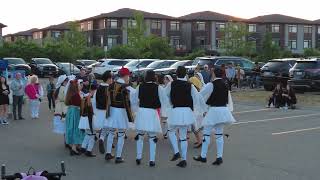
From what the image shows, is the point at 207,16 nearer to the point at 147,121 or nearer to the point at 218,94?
the point at 218,94

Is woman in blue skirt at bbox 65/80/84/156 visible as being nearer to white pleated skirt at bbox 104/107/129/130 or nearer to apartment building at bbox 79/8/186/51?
white pleated skirt at bbox 104/107/129/130

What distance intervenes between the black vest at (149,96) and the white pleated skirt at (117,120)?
0.49 meters

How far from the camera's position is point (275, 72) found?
28.9 m

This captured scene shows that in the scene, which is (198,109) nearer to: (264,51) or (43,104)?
(43,104)

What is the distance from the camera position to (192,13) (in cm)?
10425

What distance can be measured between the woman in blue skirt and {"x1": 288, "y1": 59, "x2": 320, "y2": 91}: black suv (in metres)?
16.3

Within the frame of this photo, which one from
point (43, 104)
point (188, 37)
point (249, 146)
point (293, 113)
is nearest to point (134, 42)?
point (188, 37)

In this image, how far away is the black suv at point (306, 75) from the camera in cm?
2594

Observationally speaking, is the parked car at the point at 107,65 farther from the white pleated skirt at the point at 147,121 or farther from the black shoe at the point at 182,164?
the black shoe at the point at 182,164

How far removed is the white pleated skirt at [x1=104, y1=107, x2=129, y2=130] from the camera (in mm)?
10672

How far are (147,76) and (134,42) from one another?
69.4m

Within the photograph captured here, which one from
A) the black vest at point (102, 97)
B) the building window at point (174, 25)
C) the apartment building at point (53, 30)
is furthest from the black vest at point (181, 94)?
the apartment building at point (53, 30)

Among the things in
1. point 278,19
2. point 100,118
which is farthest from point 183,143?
point 278,19

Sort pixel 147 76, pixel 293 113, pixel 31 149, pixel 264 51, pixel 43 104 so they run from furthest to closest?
pixel 264 51, pixel 43 104, pixel 293 113, pixel 31 149, pixel 147 76
